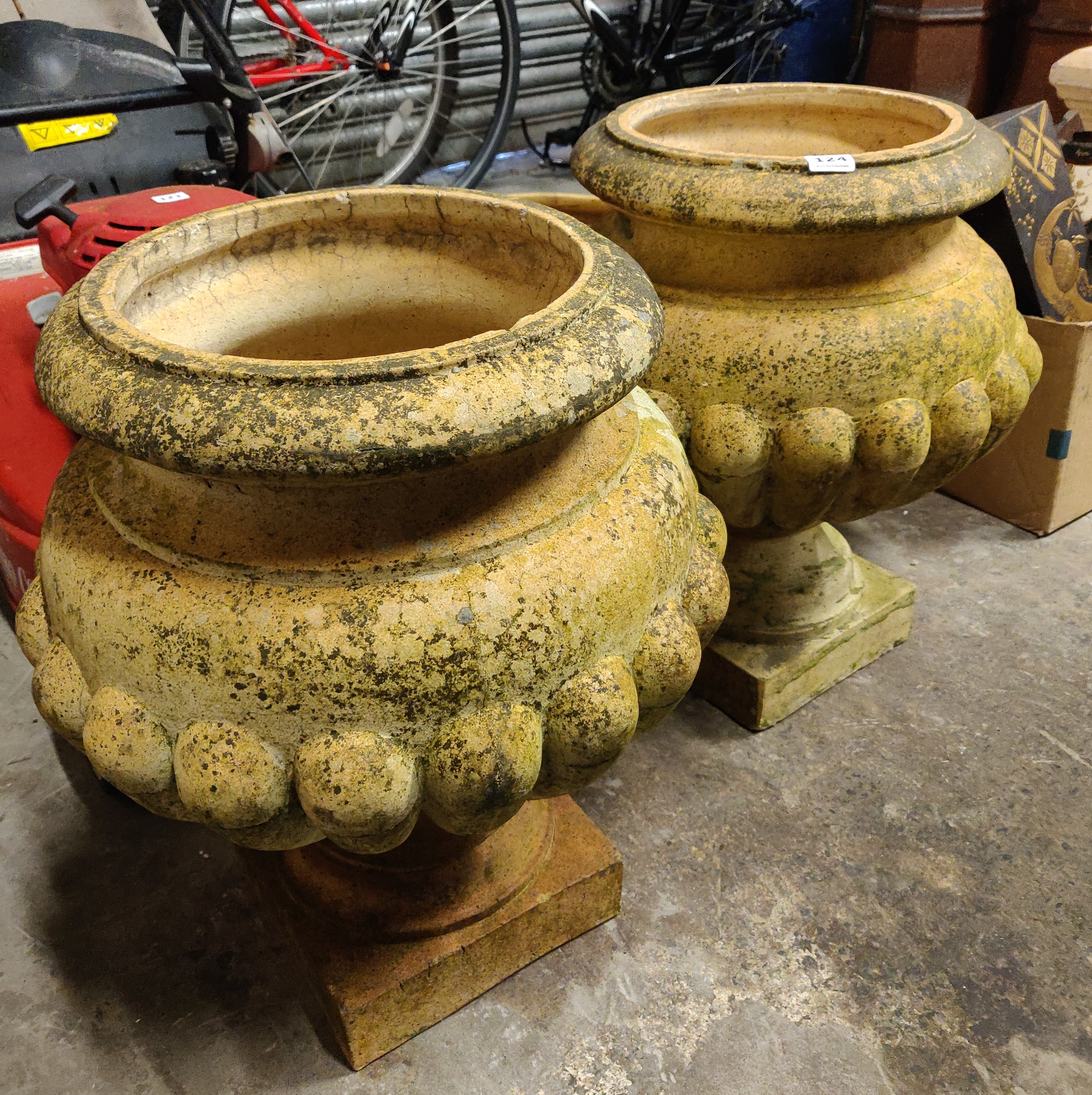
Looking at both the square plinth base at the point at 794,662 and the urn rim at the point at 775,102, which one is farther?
the square plinth base at the point at 794,662

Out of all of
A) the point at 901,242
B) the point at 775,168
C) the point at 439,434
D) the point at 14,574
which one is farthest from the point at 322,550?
the point at 14,574

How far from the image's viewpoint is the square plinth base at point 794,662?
1.82 meters

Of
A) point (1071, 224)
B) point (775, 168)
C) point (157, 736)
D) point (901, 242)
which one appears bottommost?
point (157, 736)

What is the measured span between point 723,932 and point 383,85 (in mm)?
3793

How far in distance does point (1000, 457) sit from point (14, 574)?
2.20 metres

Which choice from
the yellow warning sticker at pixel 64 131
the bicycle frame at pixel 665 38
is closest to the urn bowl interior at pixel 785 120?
the yellow warning sticker at pixel 64 131

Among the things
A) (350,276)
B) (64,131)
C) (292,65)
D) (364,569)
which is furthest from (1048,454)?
(292,65)

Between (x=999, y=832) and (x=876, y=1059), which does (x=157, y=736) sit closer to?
(x=876, y=1059)

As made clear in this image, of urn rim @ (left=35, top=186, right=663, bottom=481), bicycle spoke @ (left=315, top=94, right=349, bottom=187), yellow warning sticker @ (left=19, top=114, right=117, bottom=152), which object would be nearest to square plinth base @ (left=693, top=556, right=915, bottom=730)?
urn rim @ (left=35, top=186, right=663, bottom=481)

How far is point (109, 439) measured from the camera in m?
0.90

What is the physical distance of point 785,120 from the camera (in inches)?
78.1

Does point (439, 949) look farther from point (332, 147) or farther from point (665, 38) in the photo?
point (665, 38)

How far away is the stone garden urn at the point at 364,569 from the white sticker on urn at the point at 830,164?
0.45 meters

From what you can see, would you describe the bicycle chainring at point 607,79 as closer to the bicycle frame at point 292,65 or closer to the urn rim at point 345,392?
the bicycle frame at point 292,65
